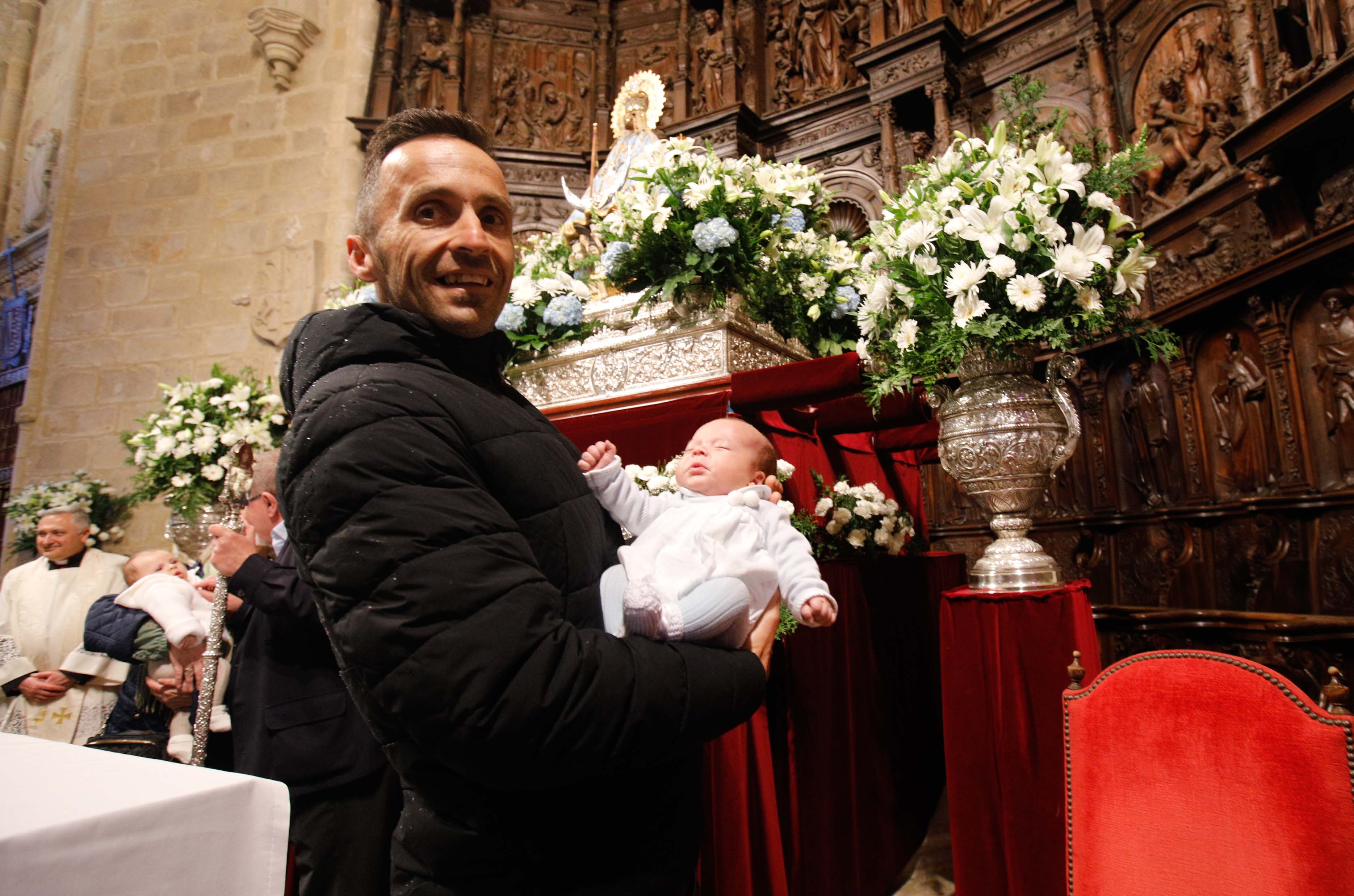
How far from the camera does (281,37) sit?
7.40m

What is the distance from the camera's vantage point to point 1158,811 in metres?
1.36

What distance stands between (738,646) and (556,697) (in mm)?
349

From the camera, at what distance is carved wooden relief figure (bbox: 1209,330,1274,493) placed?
4078 mm

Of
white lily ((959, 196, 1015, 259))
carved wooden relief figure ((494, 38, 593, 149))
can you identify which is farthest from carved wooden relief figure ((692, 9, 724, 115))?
white lily ((959, 196, 1015, 259))

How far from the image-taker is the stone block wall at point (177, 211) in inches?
277

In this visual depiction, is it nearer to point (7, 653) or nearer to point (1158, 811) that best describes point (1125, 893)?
point (1158, 811)

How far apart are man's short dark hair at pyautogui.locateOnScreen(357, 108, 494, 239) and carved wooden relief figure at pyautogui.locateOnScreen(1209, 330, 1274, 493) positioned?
15.3 feet

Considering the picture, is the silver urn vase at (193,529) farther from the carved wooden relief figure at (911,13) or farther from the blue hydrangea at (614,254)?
the carved wooden relief figure at (911,13)

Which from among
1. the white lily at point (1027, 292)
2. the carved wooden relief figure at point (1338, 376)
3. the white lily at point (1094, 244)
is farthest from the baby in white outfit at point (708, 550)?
the carved wooden relief figure at point (1338, 376)

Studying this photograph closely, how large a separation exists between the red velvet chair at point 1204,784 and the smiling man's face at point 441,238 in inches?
56.1

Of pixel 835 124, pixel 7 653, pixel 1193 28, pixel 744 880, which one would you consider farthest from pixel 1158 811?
pixel 835 124

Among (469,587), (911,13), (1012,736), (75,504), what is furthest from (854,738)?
(911,13)

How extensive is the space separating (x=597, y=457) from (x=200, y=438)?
446cm

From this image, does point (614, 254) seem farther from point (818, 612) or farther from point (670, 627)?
point (670, 627)
